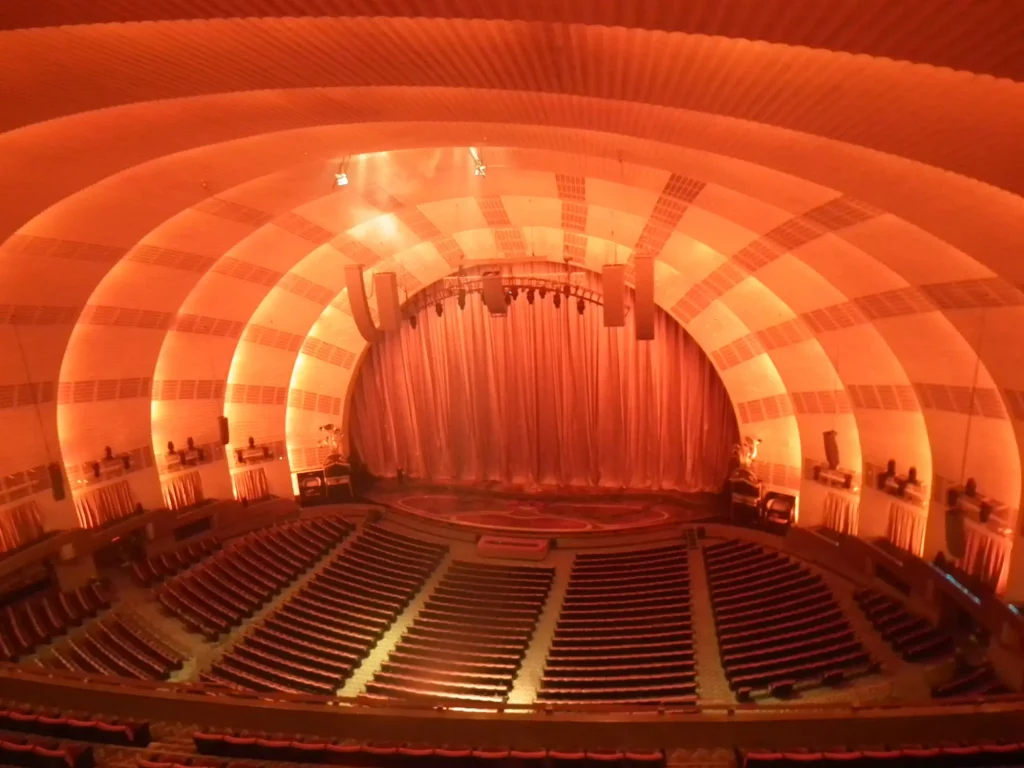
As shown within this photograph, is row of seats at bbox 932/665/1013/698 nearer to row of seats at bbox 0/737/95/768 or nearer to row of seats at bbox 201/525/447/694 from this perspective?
row of seats at bbox 201/525/447/694

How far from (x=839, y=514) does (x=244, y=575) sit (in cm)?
1334

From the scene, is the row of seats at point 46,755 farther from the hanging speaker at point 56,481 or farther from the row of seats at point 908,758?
the row of seats at point 908,758

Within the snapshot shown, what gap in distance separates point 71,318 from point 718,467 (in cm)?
1510

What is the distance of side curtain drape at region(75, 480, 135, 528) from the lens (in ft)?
47.2

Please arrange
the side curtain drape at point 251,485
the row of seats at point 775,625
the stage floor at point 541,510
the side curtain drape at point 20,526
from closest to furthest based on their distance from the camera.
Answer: the row of seats at point 775,625 < the side curtain drape at point 20,526 < the stage floor at point 541,510 < the side curtain drape at point 251,485

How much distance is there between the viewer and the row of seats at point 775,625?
10141 mm

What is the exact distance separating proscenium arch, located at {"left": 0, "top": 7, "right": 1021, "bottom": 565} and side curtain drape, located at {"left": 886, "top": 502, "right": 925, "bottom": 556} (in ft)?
7.82

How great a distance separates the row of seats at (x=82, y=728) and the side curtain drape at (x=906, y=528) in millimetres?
12258

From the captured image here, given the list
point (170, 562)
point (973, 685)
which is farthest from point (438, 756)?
point (170, 562)

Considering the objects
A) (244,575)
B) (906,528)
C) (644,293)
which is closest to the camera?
(644,293)

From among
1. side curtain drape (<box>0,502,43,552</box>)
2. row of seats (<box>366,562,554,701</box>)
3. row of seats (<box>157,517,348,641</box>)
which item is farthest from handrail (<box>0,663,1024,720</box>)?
side curtain drape (<box>0,502,43,552</box>)

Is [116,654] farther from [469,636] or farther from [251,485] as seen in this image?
[251,485]

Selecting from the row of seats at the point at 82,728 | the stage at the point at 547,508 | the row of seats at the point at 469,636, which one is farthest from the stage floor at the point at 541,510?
the row of seats at the point at 82,728

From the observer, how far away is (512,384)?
62.4 feet
